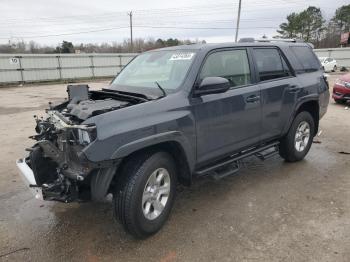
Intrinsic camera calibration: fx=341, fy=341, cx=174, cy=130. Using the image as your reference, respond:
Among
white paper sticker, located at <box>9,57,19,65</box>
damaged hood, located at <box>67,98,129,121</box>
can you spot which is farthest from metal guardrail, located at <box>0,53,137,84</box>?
damaged hood, located at <box>67,98,129,121</box>

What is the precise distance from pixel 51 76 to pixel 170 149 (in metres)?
22.9

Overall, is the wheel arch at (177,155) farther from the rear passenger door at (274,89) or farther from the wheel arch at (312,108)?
the wheel arch at (312,108)

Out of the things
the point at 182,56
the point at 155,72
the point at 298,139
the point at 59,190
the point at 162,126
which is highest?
the point at 182,56

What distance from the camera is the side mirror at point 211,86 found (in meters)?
3.61

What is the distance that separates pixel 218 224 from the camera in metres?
3.65

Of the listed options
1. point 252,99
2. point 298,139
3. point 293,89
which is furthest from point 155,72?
point 298,139

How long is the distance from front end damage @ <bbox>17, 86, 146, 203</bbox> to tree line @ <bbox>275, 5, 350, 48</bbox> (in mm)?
53518

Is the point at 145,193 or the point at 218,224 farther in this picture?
the point at 218,224

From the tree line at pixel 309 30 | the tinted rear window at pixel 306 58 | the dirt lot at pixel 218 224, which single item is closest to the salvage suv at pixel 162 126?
the tinted rear window at pixel 306 58

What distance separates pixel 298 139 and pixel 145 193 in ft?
10.7

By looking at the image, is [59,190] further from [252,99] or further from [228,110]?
[252,99]

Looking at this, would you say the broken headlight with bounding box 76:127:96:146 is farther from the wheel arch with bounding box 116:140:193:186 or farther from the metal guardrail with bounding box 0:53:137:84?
the metal guardrail with bounding box 0:53:137:84

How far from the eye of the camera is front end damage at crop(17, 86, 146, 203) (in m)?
2.95

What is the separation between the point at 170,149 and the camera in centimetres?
355
